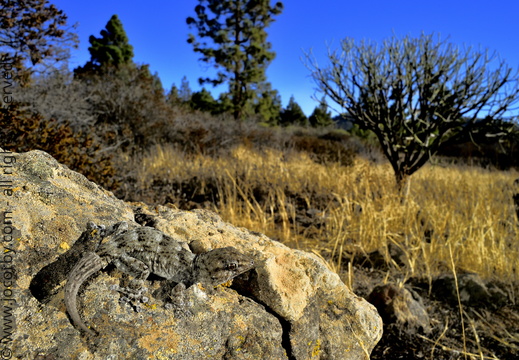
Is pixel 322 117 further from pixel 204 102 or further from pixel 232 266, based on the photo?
pixel 232 266

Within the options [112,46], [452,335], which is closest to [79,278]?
[452,335]

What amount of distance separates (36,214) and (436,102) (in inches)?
301

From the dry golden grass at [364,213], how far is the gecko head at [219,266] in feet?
6.21

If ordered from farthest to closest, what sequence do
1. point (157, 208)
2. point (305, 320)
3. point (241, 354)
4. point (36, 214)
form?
point (157, 208), point (305, 320), point (36, 214), point (241, 354)

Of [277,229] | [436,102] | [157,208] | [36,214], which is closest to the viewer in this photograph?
[36,214]

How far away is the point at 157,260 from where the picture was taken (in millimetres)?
1455

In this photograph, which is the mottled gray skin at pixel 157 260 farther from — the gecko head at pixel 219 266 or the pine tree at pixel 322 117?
the pine tree at pixel 322 117

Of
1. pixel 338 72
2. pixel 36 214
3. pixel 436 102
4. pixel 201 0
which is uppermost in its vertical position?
pixel 201 0

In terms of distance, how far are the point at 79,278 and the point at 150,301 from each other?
0.24 m

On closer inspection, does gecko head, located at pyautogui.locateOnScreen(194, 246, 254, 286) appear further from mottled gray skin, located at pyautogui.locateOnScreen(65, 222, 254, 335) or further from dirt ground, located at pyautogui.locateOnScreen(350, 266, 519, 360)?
dirt ground, located at pyautogui.locateOnScreen(350, 266, 519, 360)

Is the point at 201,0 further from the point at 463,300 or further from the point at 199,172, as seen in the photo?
the point at 463,300

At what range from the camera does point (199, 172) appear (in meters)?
7.82

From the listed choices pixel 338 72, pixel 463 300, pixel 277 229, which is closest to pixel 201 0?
pixel 338 72

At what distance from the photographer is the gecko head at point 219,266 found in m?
1.47
